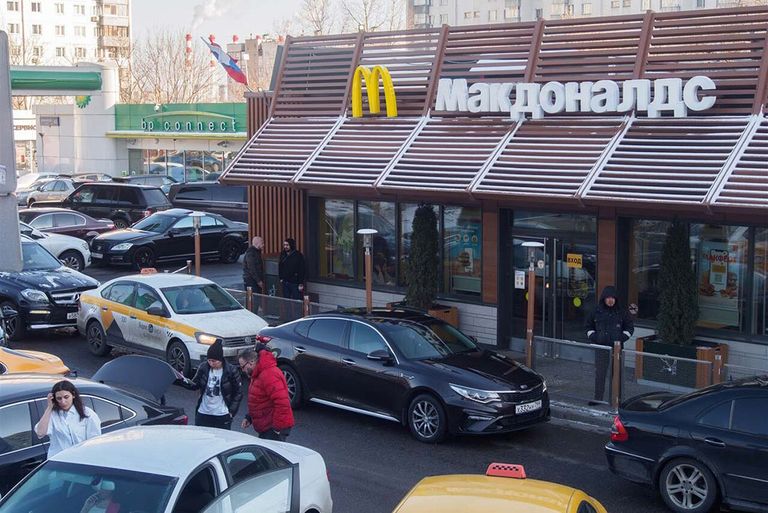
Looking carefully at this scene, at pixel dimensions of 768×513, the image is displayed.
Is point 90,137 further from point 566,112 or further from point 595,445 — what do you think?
point 595,445

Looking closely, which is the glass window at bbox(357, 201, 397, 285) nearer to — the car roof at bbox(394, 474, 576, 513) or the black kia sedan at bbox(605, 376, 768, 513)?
the black kia sedan at bbox(605, 376, 768, 513)

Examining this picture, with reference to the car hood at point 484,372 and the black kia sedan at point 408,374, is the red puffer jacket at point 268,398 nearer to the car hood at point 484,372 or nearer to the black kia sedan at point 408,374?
the black kia sedan at point 408,374

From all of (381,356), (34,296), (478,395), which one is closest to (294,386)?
(381,356)

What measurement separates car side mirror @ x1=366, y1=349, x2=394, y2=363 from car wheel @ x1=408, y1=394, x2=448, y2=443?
657mm

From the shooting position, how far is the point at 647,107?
16.9 m

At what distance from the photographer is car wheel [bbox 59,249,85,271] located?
92.1 ft

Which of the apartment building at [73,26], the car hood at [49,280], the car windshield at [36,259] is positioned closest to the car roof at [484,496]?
the car hood at [49,280]

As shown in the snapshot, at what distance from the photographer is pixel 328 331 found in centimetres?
1495

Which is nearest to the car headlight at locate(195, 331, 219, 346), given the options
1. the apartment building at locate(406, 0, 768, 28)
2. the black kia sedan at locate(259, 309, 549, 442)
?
the black kia sedan at locate(259, 309, 549, 442)


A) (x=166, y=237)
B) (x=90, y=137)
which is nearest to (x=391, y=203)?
(x=166, y=237)

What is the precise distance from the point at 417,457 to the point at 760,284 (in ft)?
22.1

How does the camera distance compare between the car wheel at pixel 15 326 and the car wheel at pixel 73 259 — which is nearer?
the car wheel at pixel 15 326

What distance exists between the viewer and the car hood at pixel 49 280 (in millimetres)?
20141

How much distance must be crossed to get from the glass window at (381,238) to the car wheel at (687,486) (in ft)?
35.7
